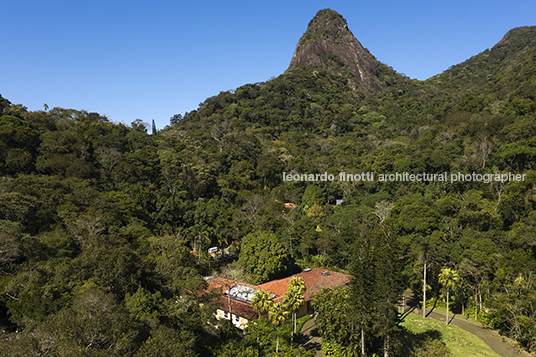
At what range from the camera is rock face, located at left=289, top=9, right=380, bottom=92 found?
142m

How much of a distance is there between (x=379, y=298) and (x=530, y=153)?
3517 cm

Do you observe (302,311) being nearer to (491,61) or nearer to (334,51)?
(334,51)

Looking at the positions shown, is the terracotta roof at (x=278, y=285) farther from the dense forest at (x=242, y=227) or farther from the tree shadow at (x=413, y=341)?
the tree shadow at (x=413, y=341)

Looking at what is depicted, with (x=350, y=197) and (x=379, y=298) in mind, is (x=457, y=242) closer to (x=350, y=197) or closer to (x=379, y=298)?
(x=379, y=298)

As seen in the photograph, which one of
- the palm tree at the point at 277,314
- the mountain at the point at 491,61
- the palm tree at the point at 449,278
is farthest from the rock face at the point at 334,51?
the palm tree at the point at 277,314

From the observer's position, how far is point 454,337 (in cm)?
2684

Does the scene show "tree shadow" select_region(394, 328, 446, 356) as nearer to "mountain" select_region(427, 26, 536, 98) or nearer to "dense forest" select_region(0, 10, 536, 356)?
"dense forest" select_region(0, 10, 536, 356)

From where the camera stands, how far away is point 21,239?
26.2 m

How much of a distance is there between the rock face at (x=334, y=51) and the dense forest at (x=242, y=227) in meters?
59.8

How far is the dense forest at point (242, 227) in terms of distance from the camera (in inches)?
810

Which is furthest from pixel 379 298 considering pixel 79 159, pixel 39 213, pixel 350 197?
Result: pixel 79 159

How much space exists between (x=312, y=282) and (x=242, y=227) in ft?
52.4

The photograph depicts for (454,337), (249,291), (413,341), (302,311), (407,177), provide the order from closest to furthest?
(413,341) < (454,337) < (249,291) < (302,311) < (407,177)

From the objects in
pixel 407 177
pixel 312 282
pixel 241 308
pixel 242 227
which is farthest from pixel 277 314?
pixel 407 177
